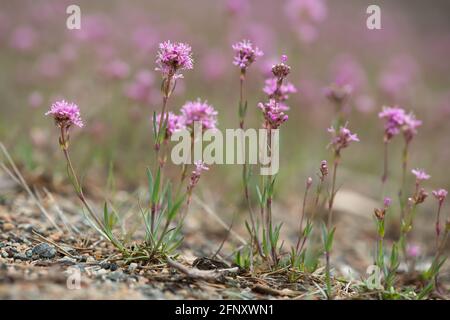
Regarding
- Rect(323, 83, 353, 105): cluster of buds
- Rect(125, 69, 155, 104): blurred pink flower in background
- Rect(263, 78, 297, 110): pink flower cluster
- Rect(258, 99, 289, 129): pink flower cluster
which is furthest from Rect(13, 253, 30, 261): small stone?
Rect(125, 69, 155, 104): blurred pink flower in background

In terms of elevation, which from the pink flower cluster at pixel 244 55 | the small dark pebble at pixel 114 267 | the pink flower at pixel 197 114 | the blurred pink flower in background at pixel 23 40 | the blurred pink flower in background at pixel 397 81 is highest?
the blurred pink flower in background at pixel 23 40

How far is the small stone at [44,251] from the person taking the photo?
258cm

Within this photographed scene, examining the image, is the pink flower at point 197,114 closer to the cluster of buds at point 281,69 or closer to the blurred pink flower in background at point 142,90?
the cluster of buds at point 281,69

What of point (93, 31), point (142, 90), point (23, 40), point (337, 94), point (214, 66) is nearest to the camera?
point (337, 94)

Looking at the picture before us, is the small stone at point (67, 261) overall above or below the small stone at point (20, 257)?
below

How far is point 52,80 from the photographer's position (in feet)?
18.5

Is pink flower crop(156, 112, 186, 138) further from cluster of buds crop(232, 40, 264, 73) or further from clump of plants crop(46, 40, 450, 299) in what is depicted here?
cluster of buds crop(232, 40, 264, 73)

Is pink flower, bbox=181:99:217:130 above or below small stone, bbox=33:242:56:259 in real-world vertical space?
above

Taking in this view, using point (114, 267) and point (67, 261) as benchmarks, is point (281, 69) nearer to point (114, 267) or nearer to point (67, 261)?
point (114, 267)

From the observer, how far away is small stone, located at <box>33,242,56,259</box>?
101 inches

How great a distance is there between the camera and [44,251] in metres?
2.60

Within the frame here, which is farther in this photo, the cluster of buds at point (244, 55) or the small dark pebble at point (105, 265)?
the cluster of buds at point (244, 55)

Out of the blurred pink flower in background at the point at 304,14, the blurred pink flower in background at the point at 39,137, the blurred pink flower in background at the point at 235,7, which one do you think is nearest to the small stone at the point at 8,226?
the blurred pink flower in background at the point at 39,137

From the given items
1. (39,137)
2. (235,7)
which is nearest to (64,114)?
(39,137)
